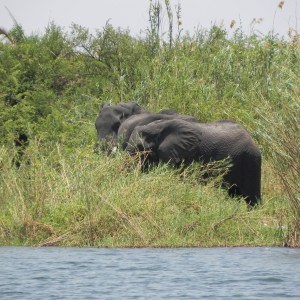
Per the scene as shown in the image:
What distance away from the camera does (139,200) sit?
17438 mm

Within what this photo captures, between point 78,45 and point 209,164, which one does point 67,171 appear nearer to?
point 209,164

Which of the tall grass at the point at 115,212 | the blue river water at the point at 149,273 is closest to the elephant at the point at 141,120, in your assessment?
the tall grass at the point at 115,212

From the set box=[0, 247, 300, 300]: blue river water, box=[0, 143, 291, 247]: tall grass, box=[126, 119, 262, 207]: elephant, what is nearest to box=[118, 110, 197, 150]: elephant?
box=[126, 119, 262, 207]: elephant

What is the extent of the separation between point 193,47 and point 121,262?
39.7 feet

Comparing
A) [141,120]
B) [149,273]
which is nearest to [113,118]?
[141,120]

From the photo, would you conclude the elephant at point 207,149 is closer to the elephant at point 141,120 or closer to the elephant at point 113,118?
the elephant at point 141,120

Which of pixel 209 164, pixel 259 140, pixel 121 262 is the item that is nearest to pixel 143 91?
pixel 259 140

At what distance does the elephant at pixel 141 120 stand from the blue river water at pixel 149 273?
5.03 metres

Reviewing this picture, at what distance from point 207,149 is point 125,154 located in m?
2.18

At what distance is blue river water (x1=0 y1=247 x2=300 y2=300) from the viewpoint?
42.4ft

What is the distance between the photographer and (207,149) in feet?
68.5

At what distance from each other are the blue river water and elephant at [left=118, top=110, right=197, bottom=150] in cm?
503

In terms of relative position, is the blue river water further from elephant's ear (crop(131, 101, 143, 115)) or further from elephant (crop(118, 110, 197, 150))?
elephant's ear (crop(131, 101, 143, 115))

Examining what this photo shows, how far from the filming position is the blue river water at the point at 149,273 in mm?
12938
